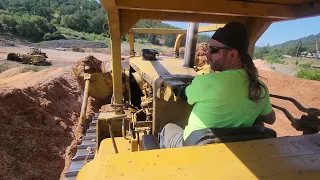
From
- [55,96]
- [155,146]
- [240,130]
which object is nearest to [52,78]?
[55,96]

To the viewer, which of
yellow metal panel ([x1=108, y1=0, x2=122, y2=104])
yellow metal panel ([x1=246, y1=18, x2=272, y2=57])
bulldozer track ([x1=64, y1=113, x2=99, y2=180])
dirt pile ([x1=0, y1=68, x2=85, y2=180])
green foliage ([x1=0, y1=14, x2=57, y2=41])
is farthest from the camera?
green foliage ([x1=0, y1=14, x2=57, y2=41])

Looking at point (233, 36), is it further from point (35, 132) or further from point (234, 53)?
point (35, 132)

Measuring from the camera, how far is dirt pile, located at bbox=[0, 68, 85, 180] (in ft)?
17.9

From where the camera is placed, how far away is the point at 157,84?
299cm

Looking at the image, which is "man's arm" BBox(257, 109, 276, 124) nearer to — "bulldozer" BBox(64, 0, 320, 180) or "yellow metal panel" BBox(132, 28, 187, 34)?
"bulldozer" BBox(64, 0, 320, 180)

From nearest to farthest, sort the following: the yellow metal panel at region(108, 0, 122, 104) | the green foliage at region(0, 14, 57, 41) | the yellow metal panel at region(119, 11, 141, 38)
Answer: the yellow metal panel at region(108, 0, 122, 104)
the yellow metal panel at region(119, 11, 141, 38)
the green foliage at region(0, 14, 57, 41)

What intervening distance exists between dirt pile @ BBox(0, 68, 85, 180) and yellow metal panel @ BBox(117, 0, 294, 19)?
4235mm

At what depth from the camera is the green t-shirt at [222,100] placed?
1734 millimetres

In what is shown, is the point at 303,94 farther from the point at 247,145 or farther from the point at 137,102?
the point at 247,145

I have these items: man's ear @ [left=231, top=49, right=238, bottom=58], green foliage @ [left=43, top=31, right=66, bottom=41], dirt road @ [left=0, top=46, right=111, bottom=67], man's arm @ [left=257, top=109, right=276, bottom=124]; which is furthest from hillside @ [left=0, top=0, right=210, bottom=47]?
man's ear @ [left=231, top=49, right=238, bottom=58]

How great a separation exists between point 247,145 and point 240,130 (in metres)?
0.17

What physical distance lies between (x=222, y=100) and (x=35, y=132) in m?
5.88

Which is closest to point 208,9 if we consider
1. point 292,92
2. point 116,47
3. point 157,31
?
point 116,47

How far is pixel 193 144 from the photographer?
175cm
